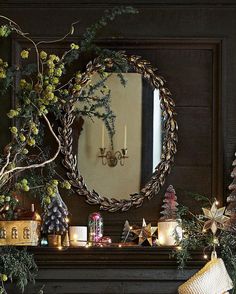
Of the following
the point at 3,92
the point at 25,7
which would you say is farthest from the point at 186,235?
the point at 25,7

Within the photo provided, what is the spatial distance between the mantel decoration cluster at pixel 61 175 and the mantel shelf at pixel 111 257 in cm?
4

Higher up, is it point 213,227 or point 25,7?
point 25,7

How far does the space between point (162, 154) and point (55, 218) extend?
476 mm

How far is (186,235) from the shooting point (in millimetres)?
3021

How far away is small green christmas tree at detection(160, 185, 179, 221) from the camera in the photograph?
3115mm

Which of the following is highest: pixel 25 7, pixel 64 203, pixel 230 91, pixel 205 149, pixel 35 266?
pixel 25 7

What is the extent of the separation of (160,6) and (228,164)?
0.67 m

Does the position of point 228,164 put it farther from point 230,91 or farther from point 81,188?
point 81,188

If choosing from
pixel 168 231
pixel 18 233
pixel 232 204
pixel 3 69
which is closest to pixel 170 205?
pixel 168 231

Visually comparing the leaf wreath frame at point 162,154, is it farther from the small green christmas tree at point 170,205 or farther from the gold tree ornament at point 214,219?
the gold tree ornament at point 214,219

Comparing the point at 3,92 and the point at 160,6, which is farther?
the point at 160,6

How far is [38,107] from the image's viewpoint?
291 centimetres

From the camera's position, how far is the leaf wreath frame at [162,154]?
10.4ft

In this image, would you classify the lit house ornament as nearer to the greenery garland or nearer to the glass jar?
the greenery garland
